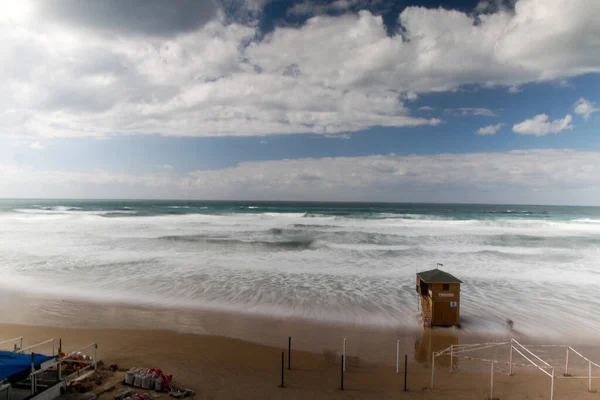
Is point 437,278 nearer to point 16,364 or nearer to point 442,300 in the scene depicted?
point 442,300

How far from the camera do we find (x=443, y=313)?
10.4 m

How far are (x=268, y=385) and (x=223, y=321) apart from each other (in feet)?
12.7

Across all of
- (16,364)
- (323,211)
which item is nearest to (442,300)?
(16,364)

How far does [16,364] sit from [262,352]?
15.9 feet

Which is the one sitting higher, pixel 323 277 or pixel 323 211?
pixel 323 211

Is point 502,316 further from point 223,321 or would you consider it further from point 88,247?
point 88,247

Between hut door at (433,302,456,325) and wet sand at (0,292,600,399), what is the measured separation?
0.27 m

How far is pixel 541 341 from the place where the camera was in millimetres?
9773

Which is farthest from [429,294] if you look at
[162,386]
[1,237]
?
[1,237]

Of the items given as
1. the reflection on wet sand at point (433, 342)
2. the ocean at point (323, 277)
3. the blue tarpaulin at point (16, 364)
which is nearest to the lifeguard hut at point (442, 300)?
the reflection on wet sand at point (433, 342)

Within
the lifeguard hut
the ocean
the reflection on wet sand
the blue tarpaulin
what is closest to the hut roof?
the lifeguard hut

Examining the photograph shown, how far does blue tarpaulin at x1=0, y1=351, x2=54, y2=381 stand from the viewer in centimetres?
573

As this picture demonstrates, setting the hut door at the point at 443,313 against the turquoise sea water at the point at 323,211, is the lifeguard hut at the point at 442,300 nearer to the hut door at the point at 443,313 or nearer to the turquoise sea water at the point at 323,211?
the hut door at the point at 443,313

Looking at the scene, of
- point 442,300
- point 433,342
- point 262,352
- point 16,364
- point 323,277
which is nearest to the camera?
point 16,364
